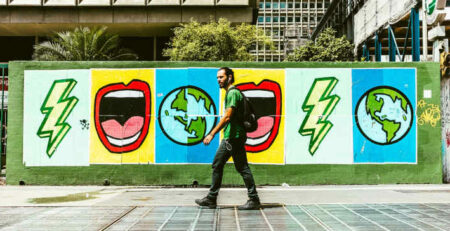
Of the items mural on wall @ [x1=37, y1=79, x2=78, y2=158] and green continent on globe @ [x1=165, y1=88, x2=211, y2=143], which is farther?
mural on wall @ [x1=37, y1=79, x2=78, y2=158]

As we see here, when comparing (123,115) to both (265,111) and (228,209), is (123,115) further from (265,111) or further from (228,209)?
(228,209)

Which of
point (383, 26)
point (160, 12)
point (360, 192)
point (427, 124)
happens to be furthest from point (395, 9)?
point (360, 192)

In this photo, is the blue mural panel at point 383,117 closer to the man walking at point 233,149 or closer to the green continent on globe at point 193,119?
the green continent on globe at point 193,119

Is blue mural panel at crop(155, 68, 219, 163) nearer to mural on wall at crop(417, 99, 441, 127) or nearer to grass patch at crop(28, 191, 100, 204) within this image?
grass patch at crop(28, 191, 100, 204)

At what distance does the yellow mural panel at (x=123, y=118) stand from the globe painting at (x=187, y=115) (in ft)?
0.85

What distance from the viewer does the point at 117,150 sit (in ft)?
27.4

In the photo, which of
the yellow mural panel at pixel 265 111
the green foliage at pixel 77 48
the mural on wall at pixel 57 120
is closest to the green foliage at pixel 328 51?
the green foliage at pixel 77 48

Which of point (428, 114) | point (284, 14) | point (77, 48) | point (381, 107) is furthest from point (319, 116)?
point (284, 14)

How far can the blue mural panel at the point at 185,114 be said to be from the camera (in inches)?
327

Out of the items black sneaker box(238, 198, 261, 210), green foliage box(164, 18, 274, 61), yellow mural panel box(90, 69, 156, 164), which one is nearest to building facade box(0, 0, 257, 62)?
green foliage box(164, 18, 274, 61)

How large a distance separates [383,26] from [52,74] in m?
20.9

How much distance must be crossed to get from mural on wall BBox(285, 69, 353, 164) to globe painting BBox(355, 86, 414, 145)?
26 cm

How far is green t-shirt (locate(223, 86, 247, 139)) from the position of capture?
5984 millimetres

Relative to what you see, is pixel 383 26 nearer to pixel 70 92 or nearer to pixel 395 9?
pixel 395 9
